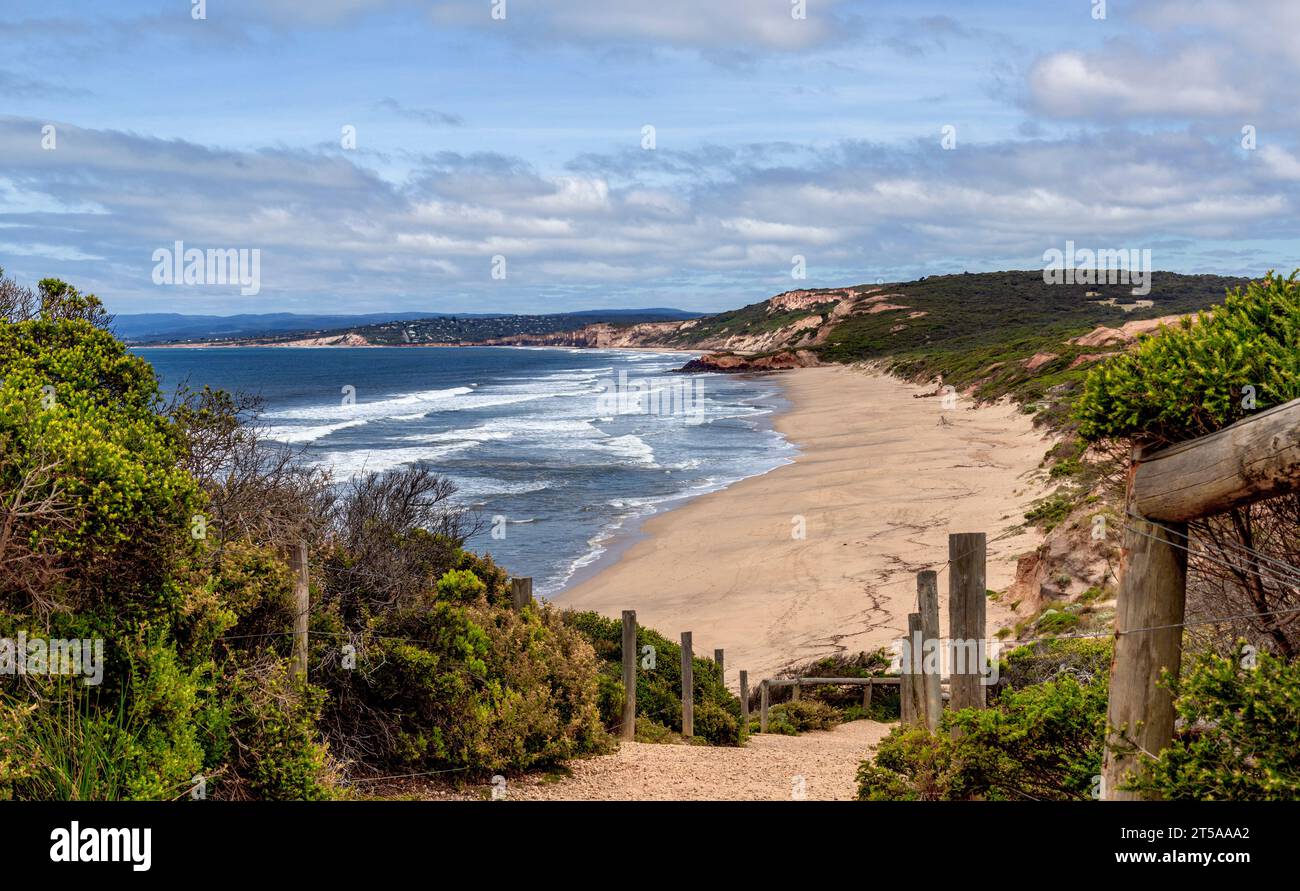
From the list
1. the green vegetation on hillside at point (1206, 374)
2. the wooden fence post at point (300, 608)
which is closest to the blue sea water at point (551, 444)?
the wooden fence post at point (300, 608)

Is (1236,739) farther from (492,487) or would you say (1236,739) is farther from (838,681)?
(492,487)

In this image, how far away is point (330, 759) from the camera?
22.8 feet

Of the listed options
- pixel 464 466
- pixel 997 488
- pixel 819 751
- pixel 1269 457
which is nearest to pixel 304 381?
pixel 464 466

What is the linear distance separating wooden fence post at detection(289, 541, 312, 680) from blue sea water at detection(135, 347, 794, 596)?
13.5 feet

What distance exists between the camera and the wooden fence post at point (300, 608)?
277 inches

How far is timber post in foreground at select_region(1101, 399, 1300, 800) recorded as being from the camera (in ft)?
14.1

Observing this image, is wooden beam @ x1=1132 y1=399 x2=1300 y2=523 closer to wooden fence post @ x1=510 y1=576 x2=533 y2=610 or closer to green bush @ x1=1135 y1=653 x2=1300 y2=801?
green bush @ x1=1135 y1=653 x2=1300 y2=801

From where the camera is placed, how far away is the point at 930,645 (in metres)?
7.78

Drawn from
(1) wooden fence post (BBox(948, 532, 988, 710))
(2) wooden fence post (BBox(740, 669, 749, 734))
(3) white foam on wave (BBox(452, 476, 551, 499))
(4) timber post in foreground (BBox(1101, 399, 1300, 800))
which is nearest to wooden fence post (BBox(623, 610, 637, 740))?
(2) wooden fence post (BBox(740, 669, 749, 734))

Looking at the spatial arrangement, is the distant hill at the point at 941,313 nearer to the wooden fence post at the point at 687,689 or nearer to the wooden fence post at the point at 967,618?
the wooden fence post at the point at 687,689

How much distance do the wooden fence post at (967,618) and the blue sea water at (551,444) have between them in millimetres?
7946

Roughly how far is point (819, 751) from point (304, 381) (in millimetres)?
97452

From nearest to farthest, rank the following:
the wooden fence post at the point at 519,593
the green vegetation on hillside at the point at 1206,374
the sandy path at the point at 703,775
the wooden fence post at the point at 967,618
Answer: the green vegetation on hillside at the point at 1206,374, the wooden fence post at the point at 967,618, the sandy path at the point at 703,775, the wooden fence post at the point at 519,593
